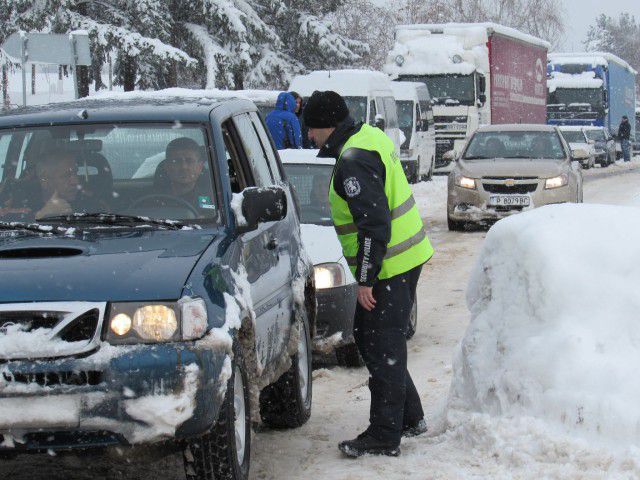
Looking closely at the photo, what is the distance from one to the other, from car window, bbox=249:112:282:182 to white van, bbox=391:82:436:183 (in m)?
21.1

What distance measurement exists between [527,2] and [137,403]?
6181 cm

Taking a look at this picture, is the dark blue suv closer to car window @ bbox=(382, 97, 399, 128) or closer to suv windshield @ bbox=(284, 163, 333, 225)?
suv windshield @ bbox=(284, 163, 333, 225)

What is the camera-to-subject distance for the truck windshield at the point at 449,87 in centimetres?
3225

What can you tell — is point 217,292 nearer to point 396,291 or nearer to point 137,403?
point 137,403

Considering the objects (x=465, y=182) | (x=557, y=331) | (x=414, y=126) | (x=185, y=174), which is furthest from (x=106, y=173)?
(x=414, y=126)

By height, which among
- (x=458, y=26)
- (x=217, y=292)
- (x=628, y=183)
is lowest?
(x=628, y=183)

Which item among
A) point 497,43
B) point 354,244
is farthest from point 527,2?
point 354,244

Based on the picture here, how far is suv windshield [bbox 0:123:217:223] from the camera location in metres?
5.64

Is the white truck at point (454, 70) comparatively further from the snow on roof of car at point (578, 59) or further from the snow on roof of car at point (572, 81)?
the snow on roof of car at point (578, 59)

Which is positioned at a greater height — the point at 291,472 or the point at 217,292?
the point at 217,292

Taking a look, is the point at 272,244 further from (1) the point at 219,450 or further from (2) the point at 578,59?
(2) the point at 578,59

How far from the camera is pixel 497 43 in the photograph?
3384 cm

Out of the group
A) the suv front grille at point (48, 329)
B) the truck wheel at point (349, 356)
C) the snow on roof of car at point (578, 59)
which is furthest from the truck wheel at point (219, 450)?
the snow on roof of car at point (578, 59)

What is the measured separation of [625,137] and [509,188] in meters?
32.3
